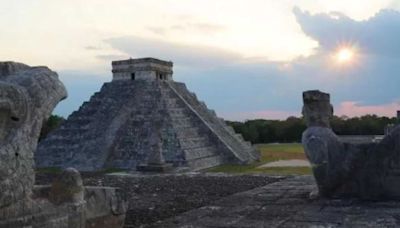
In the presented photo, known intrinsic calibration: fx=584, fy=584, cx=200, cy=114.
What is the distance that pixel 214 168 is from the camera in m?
24.3

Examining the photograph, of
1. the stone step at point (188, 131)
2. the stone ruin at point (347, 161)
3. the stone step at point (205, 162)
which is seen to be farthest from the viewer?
the stone step at point (188, 131)

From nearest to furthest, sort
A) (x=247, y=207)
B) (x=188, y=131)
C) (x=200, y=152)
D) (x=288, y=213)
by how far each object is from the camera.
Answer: (x=288, y=213), (x=247, y=207), (x=200, y=152), (x=188, y=131)

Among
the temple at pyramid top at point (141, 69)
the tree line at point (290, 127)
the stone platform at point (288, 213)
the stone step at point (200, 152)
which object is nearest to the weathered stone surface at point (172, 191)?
the stone platform at point (288, 213)

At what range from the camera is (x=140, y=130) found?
26438mm

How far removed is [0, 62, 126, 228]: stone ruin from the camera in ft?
14.8

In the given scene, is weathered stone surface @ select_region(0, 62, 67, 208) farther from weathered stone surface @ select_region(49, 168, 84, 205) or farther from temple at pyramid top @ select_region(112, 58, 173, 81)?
temple at pyramid top @ select_region(112, 58, 173, 81)

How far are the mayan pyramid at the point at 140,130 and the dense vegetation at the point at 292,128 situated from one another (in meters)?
12.7

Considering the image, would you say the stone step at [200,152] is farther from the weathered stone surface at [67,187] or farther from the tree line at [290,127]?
the weathered stone surface at [67,187]

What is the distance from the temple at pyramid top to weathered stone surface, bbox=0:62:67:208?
82.7 feet

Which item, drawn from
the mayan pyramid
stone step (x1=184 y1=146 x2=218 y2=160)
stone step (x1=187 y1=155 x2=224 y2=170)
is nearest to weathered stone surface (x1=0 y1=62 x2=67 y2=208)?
the mayan pyramid

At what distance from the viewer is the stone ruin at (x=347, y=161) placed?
9.02m

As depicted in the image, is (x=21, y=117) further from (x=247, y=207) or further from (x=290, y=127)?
(x=290, y=127)

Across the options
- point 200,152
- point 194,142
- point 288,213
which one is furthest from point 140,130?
point 288,213

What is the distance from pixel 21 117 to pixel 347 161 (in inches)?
235
